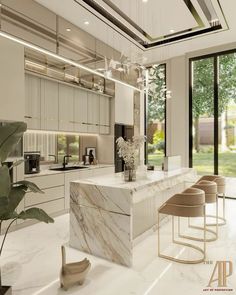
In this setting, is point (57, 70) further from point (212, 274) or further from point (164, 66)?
point (212, 274)

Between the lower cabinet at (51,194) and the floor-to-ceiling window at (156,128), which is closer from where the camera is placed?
the lower cabinet at (51,194)

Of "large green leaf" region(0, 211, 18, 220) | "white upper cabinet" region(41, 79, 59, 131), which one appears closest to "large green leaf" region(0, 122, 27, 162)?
"large green leaf" region(0, 211, 18, 220)

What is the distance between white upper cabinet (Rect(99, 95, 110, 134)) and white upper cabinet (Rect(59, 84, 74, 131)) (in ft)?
3.16

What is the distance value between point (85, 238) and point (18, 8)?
352 cm

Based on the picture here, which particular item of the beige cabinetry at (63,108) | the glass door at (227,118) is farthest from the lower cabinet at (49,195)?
the glass door at (227,118)

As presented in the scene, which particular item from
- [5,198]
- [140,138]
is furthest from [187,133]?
[5,198]

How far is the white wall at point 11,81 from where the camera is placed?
3.70 m

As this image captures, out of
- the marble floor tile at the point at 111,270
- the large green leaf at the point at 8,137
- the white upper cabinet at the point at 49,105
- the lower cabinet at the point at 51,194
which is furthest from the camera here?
the white upper cabinet at the point at 49,105

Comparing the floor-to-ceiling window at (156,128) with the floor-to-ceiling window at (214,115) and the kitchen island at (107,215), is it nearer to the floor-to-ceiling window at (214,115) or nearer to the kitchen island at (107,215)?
the floor-to-ceiling window at (214,115)

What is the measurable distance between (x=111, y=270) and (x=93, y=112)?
372 centimetres

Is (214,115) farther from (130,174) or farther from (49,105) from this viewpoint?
(49,105)

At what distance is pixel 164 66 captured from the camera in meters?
7.05

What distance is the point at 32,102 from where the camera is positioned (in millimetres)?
4391

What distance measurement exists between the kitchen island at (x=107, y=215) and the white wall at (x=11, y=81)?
1.57m
